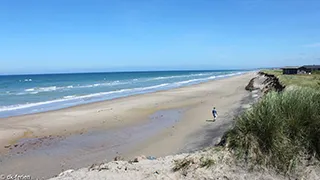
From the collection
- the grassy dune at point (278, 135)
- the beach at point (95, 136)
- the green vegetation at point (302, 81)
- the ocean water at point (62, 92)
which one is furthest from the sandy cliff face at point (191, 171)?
the ocean water at point (62, 92)

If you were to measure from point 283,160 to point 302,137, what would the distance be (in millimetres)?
724

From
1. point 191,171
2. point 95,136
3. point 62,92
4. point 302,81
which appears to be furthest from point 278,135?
point 62,92

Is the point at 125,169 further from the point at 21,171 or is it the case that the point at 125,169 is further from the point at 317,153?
the point at 21,171

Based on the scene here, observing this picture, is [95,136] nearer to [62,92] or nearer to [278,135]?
[278,135]

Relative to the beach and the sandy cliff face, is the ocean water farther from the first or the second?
the sandy cliff face

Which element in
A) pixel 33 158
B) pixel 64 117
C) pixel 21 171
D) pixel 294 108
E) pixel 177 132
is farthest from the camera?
pixel 64 117

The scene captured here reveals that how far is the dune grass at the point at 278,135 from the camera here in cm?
541

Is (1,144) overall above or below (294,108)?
below

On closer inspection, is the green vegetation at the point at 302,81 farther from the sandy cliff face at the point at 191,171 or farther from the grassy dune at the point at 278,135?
the sandy cliff face at the point at 191,171

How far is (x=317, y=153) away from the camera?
18.4ft

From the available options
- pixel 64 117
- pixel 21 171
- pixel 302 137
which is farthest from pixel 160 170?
pixel 64 117

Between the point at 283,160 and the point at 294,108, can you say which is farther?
the point at 294,108

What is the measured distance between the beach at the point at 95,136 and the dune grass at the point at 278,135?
490 centimetres

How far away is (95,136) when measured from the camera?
1361 cm
